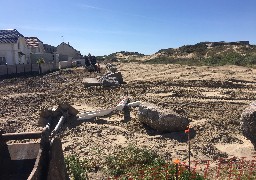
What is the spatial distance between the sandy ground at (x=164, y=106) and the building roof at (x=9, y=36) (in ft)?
65.6

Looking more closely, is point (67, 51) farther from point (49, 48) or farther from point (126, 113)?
point (126, 113)

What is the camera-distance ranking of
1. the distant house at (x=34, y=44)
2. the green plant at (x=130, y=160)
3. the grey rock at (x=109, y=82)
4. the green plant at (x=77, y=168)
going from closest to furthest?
the green plant at (x=77, y=168)
the green plant at (x=130, y=160)
the grey rock at (x=109, y=82)
the distant house at (x=34, y=44)

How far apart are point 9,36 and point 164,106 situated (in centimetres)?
3144

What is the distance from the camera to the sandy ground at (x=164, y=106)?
856 cm

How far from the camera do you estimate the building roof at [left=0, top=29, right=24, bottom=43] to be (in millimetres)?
40125

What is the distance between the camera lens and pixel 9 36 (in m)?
40.8

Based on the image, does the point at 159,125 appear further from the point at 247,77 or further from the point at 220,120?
the point at 247,77

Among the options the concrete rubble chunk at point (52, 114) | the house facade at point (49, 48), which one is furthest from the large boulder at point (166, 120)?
the house facade at point (49, 48)

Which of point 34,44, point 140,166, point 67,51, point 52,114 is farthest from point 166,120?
point 67,51

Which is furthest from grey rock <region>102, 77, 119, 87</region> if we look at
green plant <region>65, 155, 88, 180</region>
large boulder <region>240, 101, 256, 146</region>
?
large boulder <region>240, 101, 256, 146</region>

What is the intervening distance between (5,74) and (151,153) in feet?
92.8

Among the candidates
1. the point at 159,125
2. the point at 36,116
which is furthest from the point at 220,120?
the point at 36,116

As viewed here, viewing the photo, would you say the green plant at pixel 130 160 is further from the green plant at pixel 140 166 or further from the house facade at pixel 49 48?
the house facade at pixel 49 48

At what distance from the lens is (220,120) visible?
10.9m
